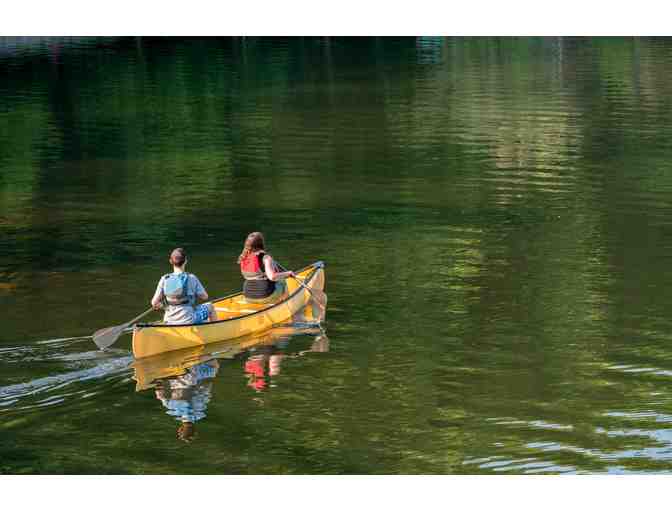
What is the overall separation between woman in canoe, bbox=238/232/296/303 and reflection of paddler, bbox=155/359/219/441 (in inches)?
109

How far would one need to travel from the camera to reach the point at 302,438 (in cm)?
1914

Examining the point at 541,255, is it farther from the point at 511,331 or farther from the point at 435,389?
the point at 435,389

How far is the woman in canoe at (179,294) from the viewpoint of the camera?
907 inches

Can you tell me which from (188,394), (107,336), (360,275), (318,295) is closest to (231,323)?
(107,336)

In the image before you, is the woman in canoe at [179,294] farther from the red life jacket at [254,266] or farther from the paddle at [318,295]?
the paddle at [318,295]

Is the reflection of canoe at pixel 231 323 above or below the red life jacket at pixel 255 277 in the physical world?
below

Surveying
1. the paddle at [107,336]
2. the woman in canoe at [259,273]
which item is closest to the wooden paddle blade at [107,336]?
the paddle at [107,336]

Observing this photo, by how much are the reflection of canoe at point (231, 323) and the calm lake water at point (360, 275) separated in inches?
17.6

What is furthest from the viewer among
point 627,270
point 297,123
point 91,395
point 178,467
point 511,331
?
point 297,123

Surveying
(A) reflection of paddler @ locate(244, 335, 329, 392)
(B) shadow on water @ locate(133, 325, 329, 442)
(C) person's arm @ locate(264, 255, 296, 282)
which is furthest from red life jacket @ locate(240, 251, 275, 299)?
(A) reflection of paddler @ locate(244, 335, 329, 392)

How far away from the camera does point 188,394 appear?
21312 mm

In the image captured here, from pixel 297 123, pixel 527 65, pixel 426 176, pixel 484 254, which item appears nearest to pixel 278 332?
pixel 484 254

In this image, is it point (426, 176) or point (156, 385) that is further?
point (426, 176)

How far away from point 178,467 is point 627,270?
1504 cm
